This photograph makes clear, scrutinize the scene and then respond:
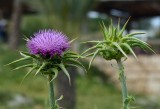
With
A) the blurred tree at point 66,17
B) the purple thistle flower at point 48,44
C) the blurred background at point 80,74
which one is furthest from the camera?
the blurred background at point 80,74

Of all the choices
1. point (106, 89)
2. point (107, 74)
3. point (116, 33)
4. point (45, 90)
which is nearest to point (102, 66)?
point (107, 74)

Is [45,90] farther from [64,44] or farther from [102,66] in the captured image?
[64,44]

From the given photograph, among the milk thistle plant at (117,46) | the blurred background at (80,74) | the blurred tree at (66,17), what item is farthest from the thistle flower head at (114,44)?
the blurred tree at (66,17)

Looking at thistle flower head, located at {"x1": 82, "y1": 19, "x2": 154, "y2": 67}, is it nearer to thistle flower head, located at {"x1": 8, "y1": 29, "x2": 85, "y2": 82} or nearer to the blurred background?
thistle flower head, located at {"x1": 8, "y1": 29, "x2": 85, "y2": 82}

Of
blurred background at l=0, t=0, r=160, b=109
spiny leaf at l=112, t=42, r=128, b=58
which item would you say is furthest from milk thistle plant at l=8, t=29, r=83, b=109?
blurred background at l=0, t=0, r=160, b=109

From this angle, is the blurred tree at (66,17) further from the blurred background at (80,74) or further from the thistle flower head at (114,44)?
the thistle flower head at (114,44)

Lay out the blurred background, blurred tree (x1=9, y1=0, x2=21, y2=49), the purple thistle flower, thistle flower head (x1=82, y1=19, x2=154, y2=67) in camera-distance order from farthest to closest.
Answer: blurred tree (x1=9, y1=0, x2=21, y2=49) < the blurred background < thistle flower head (x1=82, y1=19, x2=154, y2=67) < the purple thistle flower

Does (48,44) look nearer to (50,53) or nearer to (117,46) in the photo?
(50,53)
